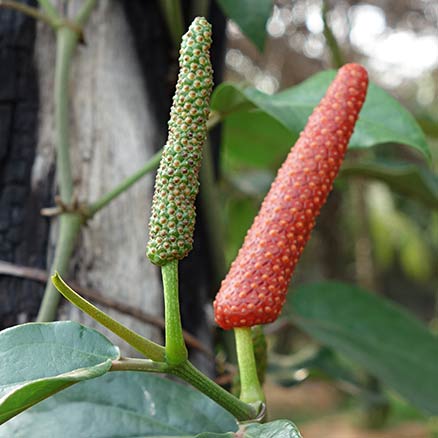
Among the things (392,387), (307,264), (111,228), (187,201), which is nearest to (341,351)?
(392,387)

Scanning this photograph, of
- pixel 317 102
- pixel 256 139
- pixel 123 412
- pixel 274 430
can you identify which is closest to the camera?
pixel 274 430

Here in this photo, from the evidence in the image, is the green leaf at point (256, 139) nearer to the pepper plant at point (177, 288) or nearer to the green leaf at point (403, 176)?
the green leaf at point (403, 176)

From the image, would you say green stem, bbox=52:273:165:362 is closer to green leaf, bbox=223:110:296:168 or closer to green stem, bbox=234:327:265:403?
green stem, bbox=234:327:265:403

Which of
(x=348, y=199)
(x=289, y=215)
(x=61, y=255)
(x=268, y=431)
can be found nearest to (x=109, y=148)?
(x=61, y=255)

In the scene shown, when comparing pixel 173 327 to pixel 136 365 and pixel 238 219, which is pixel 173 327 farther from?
pixel 238 219

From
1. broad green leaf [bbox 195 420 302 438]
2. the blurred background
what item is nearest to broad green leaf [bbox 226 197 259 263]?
the blurred background

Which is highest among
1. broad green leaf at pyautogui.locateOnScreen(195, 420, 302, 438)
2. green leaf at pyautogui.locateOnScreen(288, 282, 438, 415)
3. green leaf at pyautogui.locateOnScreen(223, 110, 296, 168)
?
green leaf at pyautogui.locateOnScreen(223, 110, 296, 168)
